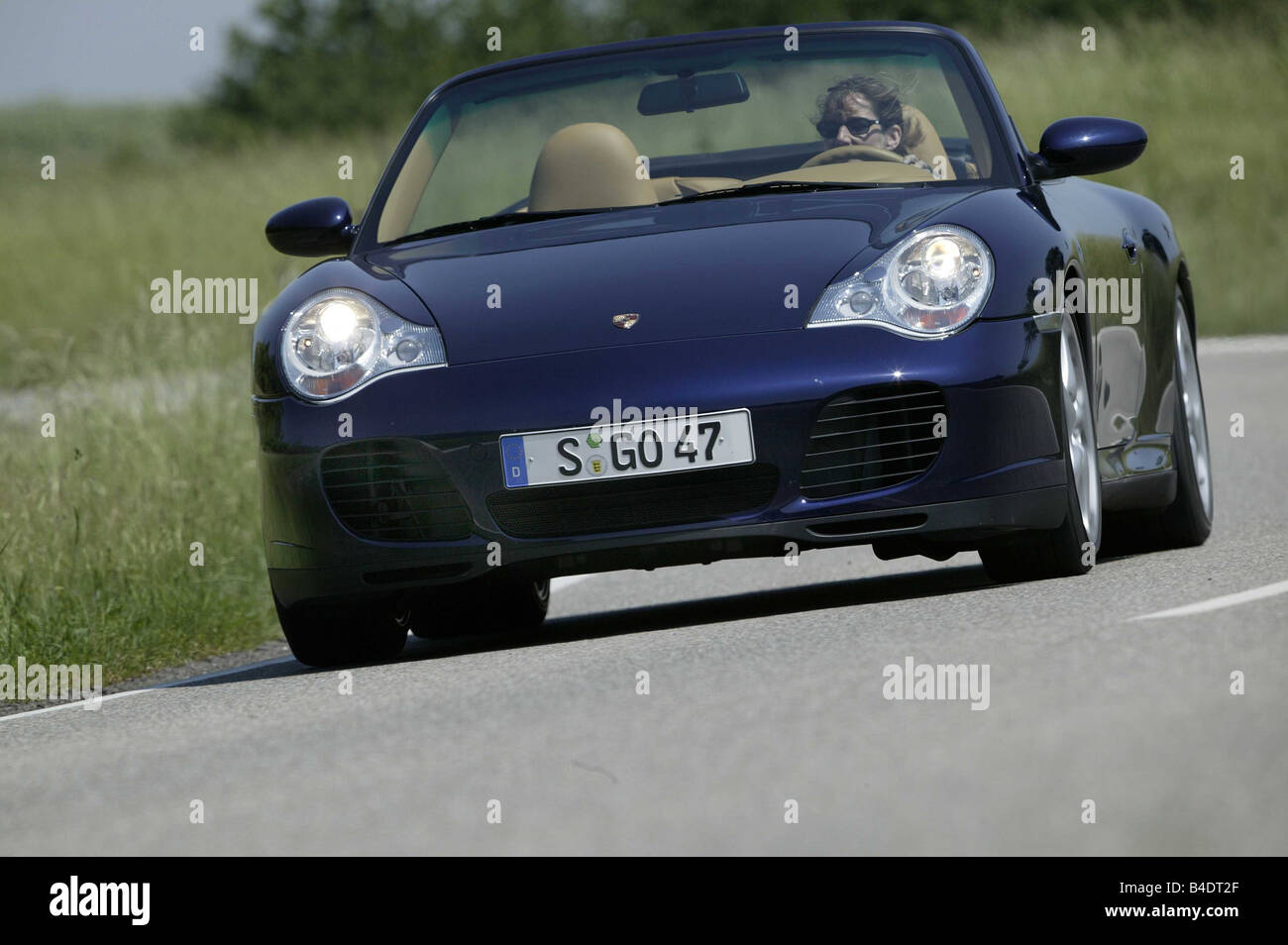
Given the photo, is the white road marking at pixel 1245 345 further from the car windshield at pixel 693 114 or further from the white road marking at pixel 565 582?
the car windshield at pixel 693 114

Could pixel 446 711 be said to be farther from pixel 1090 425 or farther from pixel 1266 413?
pixel 1266 413

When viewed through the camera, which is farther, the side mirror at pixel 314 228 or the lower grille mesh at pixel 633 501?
the side mirror at pixel 314 228

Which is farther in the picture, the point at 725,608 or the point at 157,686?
the point at 725,608

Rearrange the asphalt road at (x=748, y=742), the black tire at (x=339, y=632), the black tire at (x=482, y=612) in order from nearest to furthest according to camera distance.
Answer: the asphalt road at (x=748, y=742) → the black tire at (x=339, y=632) → the black tire at (x=482, y=612)

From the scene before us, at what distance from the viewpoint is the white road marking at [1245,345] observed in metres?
17.5

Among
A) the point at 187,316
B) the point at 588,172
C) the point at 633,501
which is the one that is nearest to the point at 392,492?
the point at 633,501

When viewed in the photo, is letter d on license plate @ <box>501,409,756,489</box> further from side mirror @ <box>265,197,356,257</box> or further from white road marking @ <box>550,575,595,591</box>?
white road marking @ <box>550,575,595,591</box>

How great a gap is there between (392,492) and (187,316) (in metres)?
6.22

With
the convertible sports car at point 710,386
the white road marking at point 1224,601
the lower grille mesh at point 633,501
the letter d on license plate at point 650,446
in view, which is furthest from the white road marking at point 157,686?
the white road marking at point 1224,601

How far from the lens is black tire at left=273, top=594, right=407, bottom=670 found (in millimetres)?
6020

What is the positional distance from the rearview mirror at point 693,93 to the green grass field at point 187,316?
2235 mm

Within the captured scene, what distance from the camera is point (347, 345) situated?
5773mm

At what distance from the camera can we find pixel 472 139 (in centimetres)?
705

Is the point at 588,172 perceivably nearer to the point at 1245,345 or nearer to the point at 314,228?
the point at 314,228
